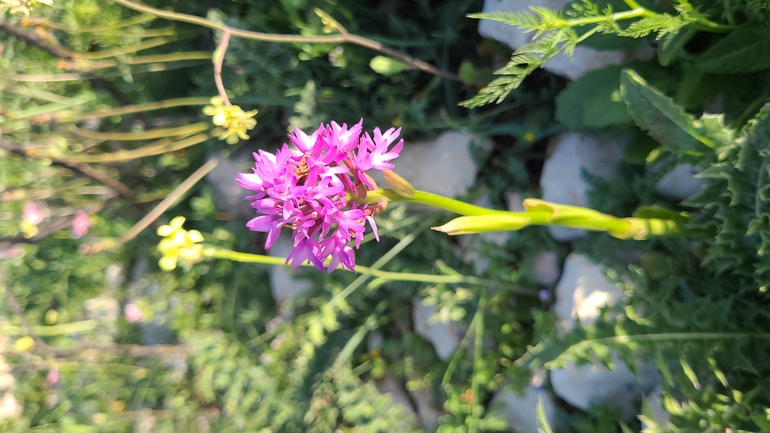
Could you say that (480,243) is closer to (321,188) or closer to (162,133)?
(321,188)

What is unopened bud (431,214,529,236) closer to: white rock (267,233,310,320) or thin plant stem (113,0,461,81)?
thin plant stem (113,0,461,81)

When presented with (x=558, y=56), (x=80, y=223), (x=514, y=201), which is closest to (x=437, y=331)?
(x=514, y=201)

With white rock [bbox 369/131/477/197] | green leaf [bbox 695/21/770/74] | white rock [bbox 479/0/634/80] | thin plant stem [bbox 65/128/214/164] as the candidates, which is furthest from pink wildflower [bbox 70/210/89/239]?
green leaf [bbox 695/21/770/74]

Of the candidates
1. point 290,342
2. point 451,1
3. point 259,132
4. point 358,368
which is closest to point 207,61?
point 259,132

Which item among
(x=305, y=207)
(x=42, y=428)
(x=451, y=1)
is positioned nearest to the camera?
(x=305, y=207)

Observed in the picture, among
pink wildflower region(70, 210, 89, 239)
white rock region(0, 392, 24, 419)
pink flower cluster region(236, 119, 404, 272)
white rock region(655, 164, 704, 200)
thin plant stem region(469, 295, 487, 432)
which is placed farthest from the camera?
white rock region(0, 392, 24, 419)

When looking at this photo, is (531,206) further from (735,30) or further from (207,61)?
(207,61)
